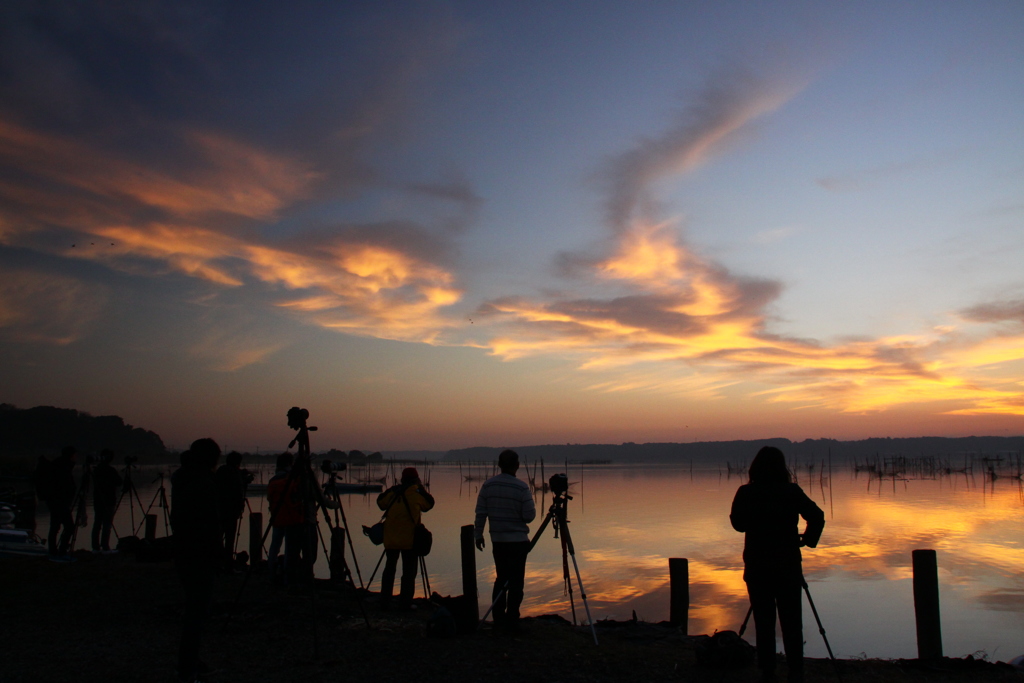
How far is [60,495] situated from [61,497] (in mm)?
44

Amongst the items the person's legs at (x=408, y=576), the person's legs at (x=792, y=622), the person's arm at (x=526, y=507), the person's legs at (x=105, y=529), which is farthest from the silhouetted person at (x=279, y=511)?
the person's legs at (x=792, y=622)

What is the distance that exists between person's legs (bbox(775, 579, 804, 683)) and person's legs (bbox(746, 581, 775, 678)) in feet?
0.26

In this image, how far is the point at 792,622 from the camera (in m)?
5.32

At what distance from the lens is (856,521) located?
27.2 m

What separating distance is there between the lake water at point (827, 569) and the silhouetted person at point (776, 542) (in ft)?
18.1

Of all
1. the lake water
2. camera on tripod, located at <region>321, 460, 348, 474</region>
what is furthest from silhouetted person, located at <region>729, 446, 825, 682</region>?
camera on tripod, located at <region>321, 460, 348, 474</region>

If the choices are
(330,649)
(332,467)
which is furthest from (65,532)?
(330,649)

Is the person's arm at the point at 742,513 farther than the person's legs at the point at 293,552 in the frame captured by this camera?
No

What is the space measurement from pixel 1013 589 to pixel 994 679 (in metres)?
10.7

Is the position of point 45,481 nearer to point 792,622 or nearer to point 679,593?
point 679,593

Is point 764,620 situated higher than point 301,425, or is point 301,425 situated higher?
point 301,425

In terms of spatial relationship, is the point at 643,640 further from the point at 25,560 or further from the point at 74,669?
the point at 25,560

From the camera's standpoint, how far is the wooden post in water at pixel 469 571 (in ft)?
24.2

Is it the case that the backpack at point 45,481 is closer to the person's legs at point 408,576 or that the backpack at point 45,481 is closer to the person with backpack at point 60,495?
the person with backpack at point 60,495
